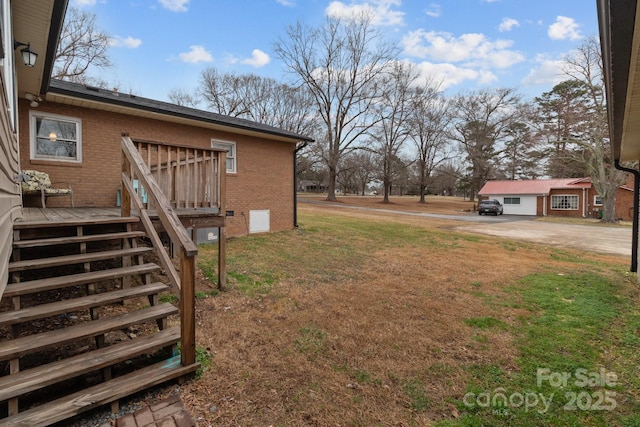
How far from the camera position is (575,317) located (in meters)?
4.41

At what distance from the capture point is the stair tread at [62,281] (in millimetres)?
2704

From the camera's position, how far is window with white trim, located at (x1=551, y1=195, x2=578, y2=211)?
30750 millimetres

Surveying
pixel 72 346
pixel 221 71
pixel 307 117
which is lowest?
pixel 72 346

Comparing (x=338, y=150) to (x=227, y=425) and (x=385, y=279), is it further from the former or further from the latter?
(x=227, y=425)

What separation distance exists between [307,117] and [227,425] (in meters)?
35.2

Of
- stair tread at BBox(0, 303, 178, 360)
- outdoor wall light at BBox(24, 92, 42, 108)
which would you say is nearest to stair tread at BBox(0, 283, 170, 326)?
stair tread at BBox(0, 303, 178, 360)

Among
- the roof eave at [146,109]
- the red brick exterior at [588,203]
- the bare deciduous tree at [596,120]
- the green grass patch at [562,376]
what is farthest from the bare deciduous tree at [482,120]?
the green grass patch at [562,376]

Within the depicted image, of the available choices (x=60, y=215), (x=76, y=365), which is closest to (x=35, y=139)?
(x=60, y=215)

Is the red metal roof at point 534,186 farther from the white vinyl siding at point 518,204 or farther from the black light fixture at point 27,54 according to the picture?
the black light fixture at point 27,54

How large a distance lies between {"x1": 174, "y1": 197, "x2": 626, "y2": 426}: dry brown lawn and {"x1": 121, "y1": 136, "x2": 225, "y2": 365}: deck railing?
0.61 meters

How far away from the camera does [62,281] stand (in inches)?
117

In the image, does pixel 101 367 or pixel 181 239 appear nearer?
pixel 101 367

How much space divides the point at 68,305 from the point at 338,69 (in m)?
34.4

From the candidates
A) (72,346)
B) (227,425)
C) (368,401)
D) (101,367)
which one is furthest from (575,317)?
(72,346)
